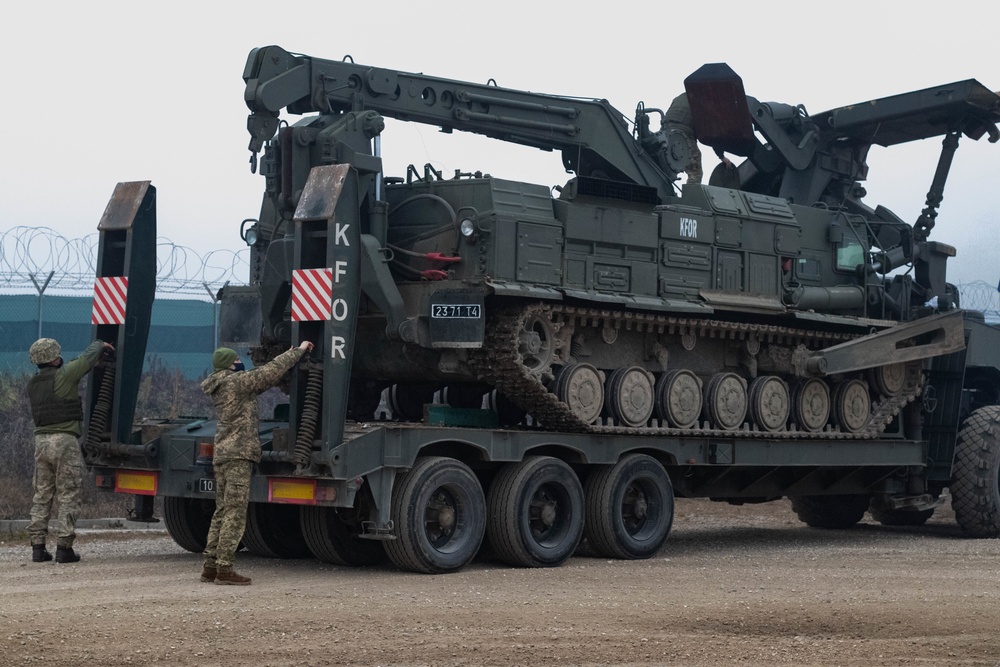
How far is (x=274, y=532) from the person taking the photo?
1570 cm

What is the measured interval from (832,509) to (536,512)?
808 centimetres

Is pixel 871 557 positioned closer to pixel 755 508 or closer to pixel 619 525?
pixel 619 525

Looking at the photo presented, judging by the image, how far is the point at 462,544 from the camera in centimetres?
1433

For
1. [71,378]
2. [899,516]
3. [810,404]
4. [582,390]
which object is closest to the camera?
[71,378]

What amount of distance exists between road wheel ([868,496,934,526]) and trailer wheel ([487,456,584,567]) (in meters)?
6.88

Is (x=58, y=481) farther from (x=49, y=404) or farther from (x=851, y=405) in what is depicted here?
(x=851, y=405)

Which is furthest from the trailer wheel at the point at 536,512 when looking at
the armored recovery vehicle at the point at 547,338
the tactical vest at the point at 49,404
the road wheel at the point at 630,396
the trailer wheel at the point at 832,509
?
the trailer wheel at the point at 832,509

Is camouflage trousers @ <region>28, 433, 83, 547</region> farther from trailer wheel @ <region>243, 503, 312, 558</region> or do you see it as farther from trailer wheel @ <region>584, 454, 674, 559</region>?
trailer wheel @ <region>584, 454, 674, 559</region>

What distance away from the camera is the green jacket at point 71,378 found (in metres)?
14.6

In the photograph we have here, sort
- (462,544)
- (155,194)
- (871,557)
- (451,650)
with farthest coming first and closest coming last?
(871,557) < (155,194) < (462,544) < (451,650)

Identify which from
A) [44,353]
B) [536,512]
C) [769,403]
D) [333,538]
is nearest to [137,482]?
[44,353]

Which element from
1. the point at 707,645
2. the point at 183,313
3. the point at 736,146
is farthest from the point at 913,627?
the point at 183,313

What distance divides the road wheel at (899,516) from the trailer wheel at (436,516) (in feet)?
27.1

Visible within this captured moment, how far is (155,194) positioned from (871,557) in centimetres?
861
